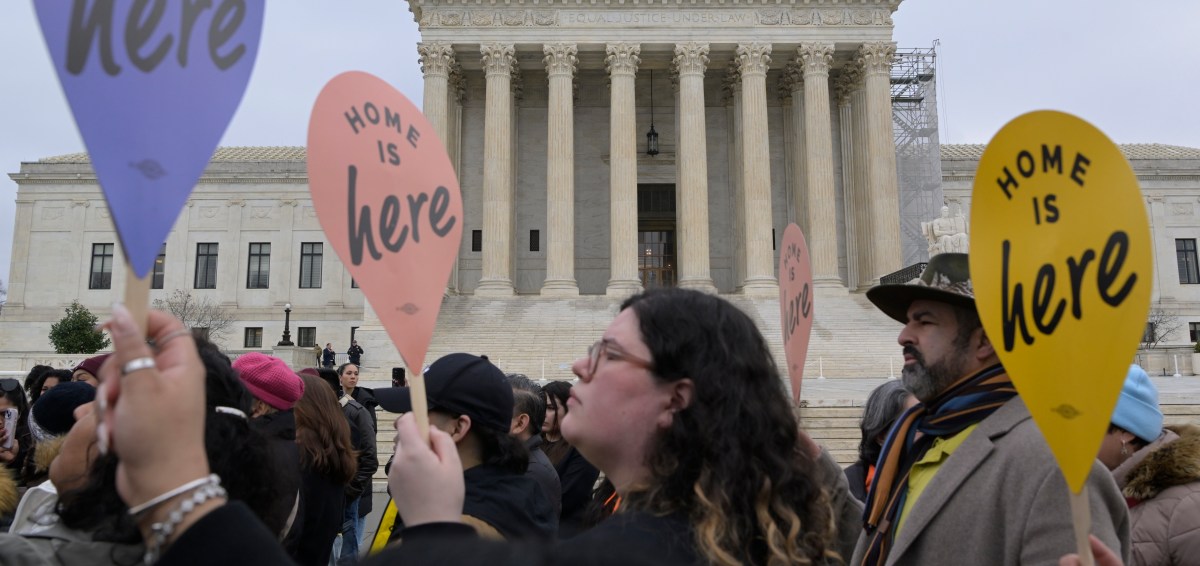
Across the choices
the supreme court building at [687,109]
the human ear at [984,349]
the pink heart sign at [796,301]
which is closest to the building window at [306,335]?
the supreme court building at [687,109]

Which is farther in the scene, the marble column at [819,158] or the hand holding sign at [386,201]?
the marble column at [819,158]

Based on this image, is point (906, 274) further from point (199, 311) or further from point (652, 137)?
point (199, 311)

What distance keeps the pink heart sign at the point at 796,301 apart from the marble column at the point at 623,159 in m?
26.8

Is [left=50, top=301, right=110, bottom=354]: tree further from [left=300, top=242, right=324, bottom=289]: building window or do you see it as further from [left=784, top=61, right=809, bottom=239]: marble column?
[left=784, top=61, right=809, bottom=239]: marble column

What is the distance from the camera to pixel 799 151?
116 ft

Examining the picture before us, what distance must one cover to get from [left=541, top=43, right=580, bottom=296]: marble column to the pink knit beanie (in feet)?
90.4

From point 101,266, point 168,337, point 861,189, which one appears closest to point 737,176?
point 861,189

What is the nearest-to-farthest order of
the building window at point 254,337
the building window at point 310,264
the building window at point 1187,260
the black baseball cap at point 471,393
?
the black baseball cap at point 471,393, the building window at point 254,337, the building window at point 310,264, the building window at point 1187,260

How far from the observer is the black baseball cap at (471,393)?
3447 mm

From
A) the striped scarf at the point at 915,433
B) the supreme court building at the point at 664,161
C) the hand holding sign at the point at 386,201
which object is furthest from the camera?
the supreme court building at the point at 664,161

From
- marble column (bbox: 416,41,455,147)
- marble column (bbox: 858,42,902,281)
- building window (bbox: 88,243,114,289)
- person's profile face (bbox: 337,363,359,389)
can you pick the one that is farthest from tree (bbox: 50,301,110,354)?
marble column (bbox: 858,42,902,281)

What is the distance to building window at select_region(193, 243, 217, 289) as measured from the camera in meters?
45.5

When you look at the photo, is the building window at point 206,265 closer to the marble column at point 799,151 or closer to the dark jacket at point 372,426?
the marble column at point 799,151

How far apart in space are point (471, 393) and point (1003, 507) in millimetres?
1966
